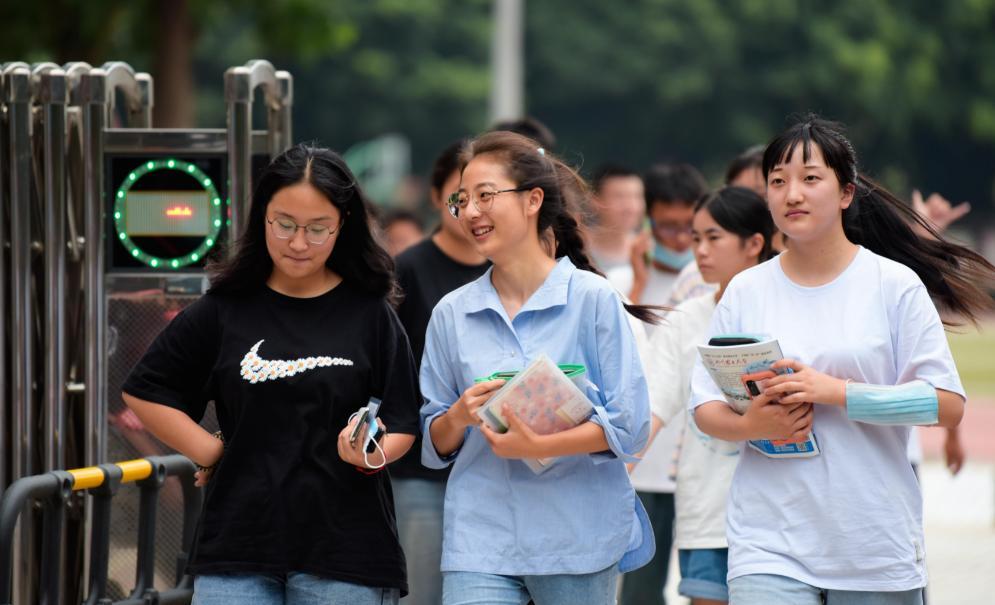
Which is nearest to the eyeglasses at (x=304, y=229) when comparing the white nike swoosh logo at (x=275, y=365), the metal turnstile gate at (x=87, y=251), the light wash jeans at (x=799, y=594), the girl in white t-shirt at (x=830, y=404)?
the white nike swoosh logo at (x=275, y=365)

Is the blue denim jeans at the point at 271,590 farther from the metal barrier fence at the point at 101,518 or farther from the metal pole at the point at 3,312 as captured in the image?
the metal pole at the point at 3,312

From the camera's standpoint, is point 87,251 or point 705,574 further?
point 705,574

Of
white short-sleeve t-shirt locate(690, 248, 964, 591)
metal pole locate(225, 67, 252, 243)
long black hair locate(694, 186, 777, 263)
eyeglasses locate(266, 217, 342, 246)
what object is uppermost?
metal pole locate(225, 67, 252, 243)

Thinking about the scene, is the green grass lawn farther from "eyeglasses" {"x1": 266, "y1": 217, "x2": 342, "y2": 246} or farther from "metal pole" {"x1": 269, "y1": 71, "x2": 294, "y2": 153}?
"eyeglasses" {"x1": 266, "y1": 217, "x2": 342, "y2": 246}

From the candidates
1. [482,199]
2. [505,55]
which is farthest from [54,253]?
[505,55]

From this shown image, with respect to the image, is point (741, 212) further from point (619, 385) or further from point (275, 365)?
point (275, 365)

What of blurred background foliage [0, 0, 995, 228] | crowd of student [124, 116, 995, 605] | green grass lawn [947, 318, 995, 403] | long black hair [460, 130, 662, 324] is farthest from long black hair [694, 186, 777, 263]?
blurred background foliage [0, 0, 995, 228]

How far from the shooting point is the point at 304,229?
4234 millimetres

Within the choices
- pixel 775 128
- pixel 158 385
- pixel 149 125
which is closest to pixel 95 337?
pixel 149 125

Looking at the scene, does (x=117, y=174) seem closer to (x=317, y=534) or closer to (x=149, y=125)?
(x=149, y=125)

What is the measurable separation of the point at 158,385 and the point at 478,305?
2.79 ft

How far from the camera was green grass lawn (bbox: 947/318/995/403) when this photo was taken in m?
23.6

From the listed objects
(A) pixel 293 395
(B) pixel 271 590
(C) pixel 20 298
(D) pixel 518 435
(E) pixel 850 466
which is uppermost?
(C) pixel 20 298

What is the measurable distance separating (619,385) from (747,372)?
A: 337mm
